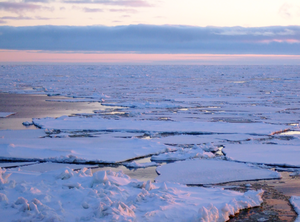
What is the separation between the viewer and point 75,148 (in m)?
6.98

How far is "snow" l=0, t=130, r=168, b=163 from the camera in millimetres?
6426

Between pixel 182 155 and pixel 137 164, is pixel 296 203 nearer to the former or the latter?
pixel 182 155

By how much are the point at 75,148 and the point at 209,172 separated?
2.84 m

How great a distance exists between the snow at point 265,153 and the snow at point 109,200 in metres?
1.77

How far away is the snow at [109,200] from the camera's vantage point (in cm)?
362

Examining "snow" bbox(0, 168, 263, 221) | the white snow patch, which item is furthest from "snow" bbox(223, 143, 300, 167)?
"snow" bbox(0, 168, 263, 221)

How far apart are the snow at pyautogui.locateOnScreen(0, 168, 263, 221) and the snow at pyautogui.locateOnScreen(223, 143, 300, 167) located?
69.8 inches

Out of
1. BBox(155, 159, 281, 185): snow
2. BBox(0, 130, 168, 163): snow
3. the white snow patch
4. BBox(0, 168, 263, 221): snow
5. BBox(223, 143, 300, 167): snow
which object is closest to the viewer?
BBox(0, 168, 263, 221): snow

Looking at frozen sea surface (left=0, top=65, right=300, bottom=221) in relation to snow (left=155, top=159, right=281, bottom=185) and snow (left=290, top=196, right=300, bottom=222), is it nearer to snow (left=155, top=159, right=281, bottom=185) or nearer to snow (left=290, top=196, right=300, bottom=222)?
snow (left=155, top=159, right=281, bottom=185)

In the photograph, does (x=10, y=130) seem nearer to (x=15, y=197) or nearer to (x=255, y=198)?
(x=15, y=197)

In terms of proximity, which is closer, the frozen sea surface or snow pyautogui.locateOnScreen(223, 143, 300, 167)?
the frozen sea surface

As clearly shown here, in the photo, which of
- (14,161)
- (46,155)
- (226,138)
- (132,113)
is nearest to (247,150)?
(226,138)

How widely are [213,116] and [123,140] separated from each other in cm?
445

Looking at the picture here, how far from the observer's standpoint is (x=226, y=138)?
26.6 feet
